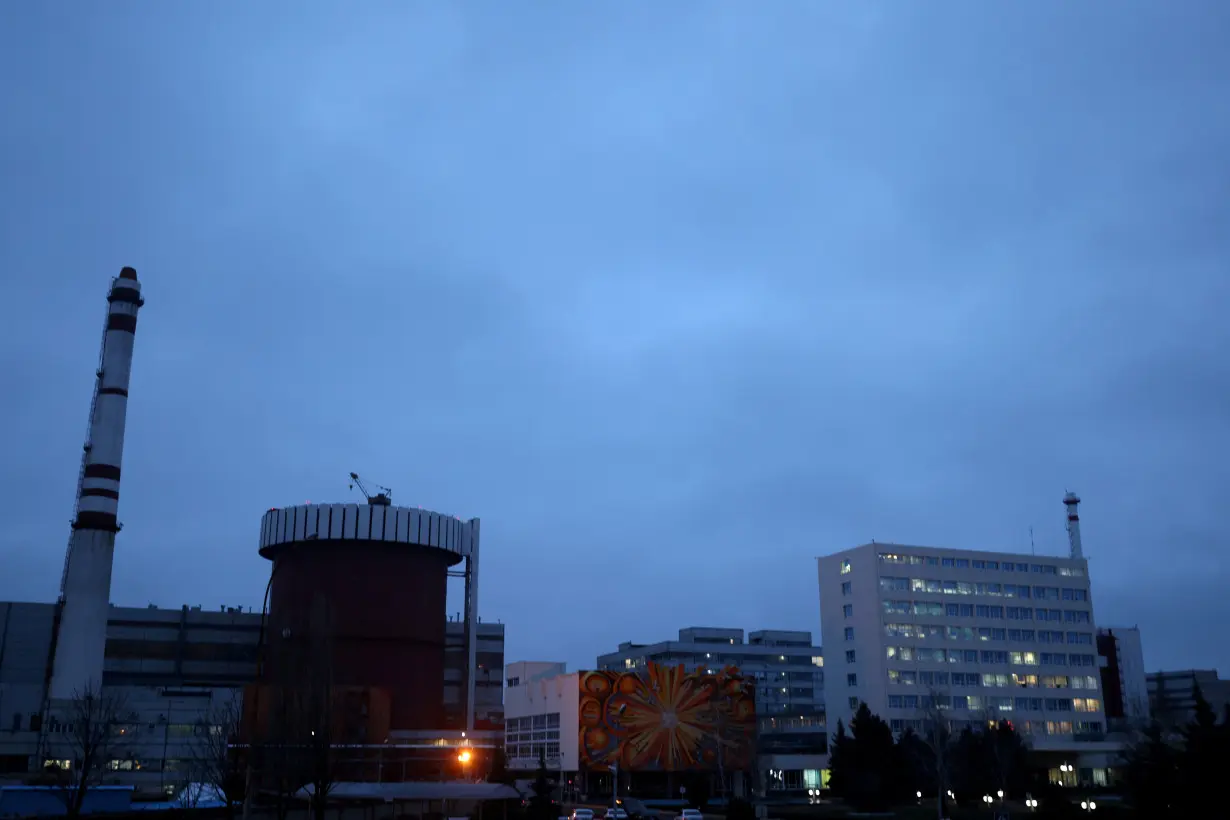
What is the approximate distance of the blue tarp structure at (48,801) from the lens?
5391 cm

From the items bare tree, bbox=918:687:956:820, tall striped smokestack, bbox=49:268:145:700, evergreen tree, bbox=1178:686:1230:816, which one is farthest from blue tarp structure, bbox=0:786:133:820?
evergreen tree, bbox=1178:686:1230:816

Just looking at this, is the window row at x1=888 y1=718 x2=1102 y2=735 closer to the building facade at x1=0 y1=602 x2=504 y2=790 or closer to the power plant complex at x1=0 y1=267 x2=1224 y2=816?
the power plant complex at x1=0 y1=267 x2=1224 y2=816

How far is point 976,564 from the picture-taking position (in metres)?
127

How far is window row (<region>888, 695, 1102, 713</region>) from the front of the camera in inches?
4577

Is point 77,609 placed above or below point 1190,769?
above

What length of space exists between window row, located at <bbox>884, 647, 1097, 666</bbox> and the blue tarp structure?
275 ft

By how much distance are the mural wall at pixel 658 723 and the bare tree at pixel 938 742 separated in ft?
63.3

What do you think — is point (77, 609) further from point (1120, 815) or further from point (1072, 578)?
point (1072, 578)

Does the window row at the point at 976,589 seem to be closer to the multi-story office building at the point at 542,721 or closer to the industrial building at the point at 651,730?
the industrial building at the point at 651,730

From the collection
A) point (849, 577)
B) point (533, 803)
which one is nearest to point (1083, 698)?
point (849, 577)

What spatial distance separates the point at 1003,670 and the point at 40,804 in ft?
340

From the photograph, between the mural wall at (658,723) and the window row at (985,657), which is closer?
the mural wall at (658,723)

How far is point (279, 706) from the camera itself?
48438 mm

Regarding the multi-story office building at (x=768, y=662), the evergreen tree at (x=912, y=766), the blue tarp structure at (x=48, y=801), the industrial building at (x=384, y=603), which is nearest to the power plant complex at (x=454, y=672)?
the industrial building at (x=384, y=603)
